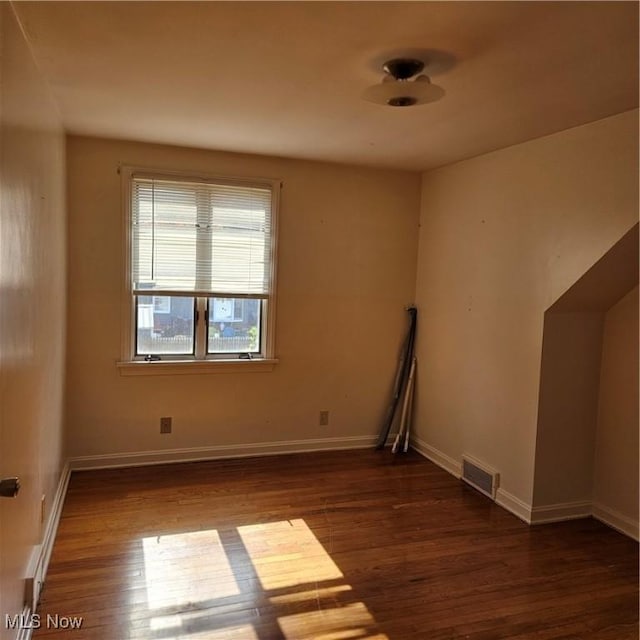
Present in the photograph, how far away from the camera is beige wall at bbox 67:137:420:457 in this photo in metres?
3.63

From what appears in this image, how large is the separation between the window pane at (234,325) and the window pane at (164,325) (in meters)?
0.16

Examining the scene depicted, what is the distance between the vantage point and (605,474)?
3221mm

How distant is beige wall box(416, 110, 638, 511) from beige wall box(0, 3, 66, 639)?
2.63m

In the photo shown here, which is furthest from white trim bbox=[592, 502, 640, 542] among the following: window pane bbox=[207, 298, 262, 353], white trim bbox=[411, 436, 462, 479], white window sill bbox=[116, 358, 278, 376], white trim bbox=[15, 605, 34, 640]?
white trim bbox=[15, 605, 34, 640]

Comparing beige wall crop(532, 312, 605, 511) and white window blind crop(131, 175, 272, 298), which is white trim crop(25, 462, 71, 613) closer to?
white window blind crop(131, 175, 272, 298)

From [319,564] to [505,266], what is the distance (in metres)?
2.11

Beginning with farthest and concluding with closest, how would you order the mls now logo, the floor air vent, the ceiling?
the floor air vent < the mls now logo < the ceiling

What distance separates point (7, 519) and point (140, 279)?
2.29m

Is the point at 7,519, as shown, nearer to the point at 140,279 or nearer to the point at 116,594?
the point at 116,594

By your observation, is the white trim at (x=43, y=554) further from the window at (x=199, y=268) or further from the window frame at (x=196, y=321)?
the window at (x=199, y=268)

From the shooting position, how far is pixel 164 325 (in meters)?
3.87

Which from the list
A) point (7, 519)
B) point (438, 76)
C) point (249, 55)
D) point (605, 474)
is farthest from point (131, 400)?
point (605, 474)

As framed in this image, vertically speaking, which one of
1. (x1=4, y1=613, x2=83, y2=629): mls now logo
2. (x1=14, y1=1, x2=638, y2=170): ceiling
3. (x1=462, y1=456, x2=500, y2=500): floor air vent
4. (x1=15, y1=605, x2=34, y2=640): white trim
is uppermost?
(x1=14, y1=1, x2=638, y2=170): ceiling

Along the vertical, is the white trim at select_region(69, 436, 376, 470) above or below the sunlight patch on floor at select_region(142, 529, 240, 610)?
above
